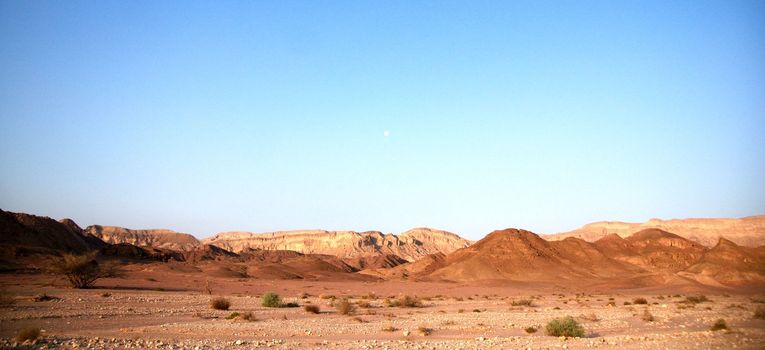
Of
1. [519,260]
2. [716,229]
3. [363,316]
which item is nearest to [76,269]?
[363,316]

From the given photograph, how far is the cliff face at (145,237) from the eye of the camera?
169 m

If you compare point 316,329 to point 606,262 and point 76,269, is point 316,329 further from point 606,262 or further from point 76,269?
point 606,262

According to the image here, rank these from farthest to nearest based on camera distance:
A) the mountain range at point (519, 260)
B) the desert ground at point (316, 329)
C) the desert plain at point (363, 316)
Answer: the mountain range at point (519, 260) → the desert plain at point (363, 316) → the desert ground at point (316, 329)

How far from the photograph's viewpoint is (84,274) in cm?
4250

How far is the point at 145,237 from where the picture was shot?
604ft

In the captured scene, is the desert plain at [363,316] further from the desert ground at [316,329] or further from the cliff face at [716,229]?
the cliff face at [716,229]

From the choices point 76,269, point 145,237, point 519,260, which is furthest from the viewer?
point 145,237

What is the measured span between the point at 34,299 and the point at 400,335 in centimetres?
2137

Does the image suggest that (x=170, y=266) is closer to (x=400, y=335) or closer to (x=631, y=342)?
(x=400, y=335)

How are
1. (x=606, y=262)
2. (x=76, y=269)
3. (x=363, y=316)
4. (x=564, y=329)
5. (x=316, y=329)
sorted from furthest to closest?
(x=606, y=262) → (x=76, y=269) → (x=363, y=316) → (x=316, y=329) → (x=564, y=329)

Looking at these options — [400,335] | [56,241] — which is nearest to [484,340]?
[400,335]

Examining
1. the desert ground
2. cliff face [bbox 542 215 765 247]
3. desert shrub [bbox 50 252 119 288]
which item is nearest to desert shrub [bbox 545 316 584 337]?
the desert ground

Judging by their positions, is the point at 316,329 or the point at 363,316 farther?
the point at 363,316

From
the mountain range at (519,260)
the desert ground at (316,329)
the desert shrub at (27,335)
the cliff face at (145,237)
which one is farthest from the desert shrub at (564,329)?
the cliff face at (145,237)
